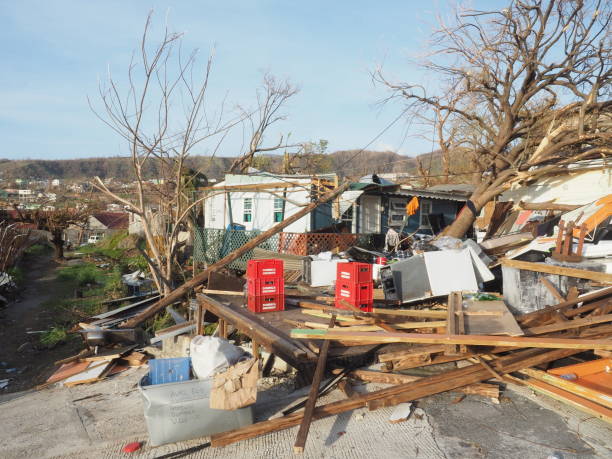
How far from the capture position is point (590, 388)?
4.57m

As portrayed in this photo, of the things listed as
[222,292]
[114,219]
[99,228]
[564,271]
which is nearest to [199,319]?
[222,292]

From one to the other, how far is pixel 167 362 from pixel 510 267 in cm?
577

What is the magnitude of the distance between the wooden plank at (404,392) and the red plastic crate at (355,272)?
1.97 meters

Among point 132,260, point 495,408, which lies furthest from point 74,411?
point 132,260

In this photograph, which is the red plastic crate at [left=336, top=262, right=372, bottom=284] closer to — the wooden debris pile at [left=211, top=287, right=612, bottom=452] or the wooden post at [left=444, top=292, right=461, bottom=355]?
the wooden debris pile at [left=211, top=287, right=612, bottom=452]

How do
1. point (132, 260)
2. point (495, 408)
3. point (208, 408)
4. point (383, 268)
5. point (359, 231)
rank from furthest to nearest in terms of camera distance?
1. point (132, 260)
2. point (359, 231)
3. point (383, 268)
4. point (495, 408)
5. point (208, 408)

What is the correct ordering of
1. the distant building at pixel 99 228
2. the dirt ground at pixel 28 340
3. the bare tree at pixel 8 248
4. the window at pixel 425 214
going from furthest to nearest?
1. the distant building at pixel 99 228
2. the window at pixel 425 214
3. the bare tree at pixel 8 248
4. the dirt ground at pixel 28 340

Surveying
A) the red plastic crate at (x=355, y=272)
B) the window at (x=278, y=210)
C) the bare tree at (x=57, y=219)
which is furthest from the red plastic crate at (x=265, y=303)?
the bare tree at (x=57, y=219)

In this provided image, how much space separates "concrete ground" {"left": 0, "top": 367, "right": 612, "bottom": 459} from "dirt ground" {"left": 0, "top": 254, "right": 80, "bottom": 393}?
381 centimetres

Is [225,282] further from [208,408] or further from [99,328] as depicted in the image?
[208,408]

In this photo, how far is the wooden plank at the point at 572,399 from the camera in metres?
4.26

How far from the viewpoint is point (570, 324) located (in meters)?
5.54

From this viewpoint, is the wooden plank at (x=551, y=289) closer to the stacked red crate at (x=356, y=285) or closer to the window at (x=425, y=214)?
the stacked red crate at (x=356, y=285)

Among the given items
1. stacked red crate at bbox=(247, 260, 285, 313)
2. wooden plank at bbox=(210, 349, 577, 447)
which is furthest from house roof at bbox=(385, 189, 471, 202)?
wooden plank at bbox=(210, 349, 577, 447)
